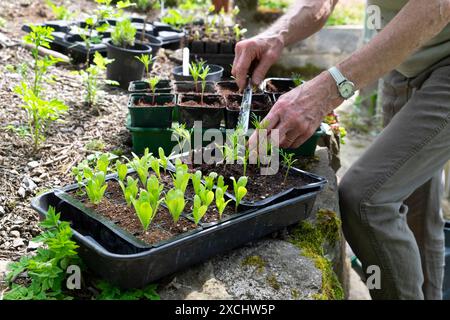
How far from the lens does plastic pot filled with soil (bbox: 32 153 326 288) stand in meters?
1.49

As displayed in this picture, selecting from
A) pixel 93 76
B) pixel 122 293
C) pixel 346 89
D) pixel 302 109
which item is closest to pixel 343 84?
pixel 346 89

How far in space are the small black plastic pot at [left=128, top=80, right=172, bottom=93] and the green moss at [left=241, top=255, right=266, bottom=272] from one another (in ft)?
3.48

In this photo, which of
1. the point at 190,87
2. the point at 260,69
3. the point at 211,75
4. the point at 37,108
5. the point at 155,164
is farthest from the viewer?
the point at 211,75

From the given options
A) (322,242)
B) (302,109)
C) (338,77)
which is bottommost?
(322,242)

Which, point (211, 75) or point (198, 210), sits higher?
point (211, 75)

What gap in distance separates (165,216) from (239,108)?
79 cm

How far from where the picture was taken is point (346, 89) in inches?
75.9

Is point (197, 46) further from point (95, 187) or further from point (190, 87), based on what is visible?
point (95, 187)

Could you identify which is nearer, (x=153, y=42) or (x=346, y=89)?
(x=346, y=89)

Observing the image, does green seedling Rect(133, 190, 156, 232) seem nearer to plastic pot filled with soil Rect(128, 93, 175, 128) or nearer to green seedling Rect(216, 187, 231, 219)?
green seedling Rect(216, 187, 231, 219)

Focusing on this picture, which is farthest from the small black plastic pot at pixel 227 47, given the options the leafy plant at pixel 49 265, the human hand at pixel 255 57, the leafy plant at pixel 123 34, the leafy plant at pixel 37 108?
the leafy plant at pixel 49 265

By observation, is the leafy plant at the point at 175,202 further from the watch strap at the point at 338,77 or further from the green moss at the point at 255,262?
the watch strap at the point at 338,77

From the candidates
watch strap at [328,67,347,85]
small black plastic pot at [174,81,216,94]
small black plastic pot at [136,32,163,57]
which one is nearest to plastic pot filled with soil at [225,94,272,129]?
small black plastic pot at [174,81,216,94]
